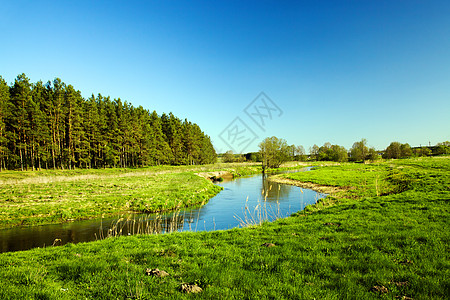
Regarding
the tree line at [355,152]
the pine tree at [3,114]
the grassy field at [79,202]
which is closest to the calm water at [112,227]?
the grassy field at [79,202]

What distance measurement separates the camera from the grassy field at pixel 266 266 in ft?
15.6

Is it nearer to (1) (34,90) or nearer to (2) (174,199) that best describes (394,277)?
(2) (174,199)

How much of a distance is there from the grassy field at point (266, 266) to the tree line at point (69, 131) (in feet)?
160

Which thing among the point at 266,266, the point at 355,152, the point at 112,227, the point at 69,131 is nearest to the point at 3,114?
the point at 69,131

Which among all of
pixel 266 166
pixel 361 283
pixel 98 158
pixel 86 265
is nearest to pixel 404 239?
pixel 361 283

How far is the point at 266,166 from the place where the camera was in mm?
82375

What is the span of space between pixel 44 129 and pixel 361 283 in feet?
190

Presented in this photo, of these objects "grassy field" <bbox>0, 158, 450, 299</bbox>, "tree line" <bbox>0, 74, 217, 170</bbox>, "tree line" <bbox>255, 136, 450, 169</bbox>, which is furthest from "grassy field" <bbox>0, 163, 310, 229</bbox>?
"tree line" <bbox>255, 136, 450, 169</bbox>

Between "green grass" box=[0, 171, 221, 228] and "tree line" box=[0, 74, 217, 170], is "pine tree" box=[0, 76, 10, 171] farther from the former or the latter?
"green grass" box=[0, 171, 221, 228]

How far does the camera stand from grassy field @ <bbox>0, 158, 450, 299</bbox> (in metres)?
4.74

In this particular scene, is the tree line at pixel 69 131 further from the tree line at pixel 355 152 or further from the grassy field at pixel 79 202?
the tree line at pixel 355 152

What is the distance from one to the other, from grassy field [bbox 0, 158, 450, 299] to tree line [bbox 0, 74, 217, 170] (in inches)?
1914

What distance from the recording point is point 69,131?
5103 centimetres

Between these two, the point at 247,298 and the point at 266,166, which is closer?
the point at 247,298
